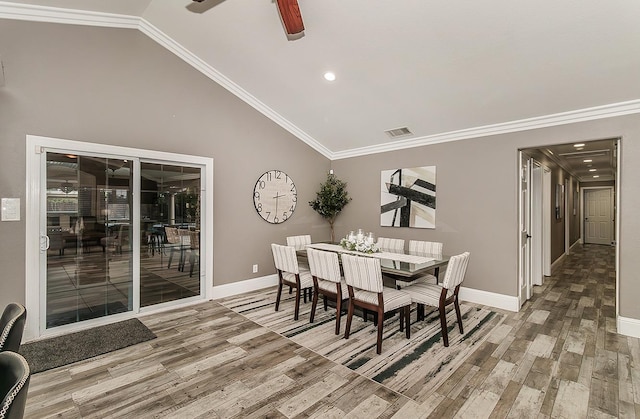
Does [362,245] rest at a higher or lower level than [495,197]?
lower

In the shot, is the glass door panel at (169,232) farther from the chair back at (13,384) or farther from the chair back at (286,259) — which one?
the chair back at (13,384)

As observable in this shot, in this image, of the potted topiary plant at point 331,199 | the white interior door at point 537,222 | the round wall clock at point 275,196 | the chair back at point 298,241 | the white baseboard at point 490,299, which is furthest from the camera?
the potted topiary plant at point 331,199

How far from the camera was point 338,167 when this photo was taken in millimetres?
6371

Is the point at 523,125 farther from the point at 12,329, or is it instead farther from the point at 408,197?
the point at 12,329

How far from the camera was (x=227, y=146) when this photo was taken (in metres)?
4.71

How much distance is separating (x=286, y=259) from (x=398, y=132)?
2.84 meters

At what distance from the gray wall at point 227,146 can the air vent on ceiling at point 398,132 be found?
0.36 m

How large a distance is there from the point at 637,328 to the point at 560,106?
267 centimetres

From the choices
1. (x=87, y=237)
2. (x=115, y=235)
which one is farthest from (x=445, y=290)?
(x=87, y=237)

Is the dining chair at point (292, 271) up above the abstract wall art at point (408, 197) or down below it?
below

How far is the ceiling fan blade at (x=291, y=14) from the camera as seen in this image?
2195mm

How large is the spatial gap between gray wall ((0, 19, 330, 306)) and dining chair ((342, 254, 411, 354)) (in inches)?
93.7

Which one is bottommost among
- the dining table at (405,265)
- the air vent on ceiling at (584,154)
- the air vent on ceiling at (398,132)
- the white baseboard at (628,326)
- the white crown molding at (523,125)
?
the white baseboard at (628,326)

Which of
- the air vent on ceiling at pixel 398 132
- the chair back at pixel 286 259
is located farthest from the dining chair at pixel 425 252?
the air vent on ceiling at pixel 398 132
